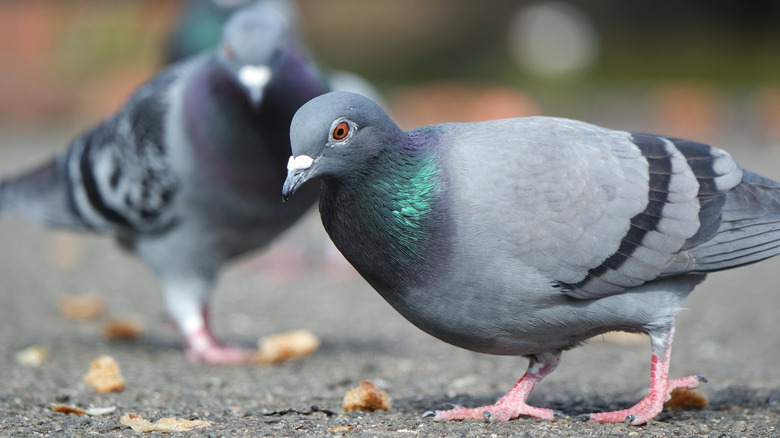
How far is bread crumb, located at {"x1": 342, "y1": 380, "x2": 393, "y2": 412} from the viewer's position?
343 centimetres

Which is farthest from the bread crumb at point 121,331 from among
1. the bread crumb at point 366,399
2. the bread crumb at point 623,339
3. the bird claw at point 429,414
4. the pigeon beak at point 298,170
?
the pigeon beak at point 298,170

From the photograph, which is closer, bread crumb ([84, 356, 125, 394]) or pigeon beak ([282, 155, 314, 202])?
pigeon beak ([282, 155, 314, 202])

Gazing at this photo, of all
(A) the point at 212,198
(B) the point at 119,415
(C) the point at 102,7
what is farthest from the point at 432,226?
(C) the point at 102,7

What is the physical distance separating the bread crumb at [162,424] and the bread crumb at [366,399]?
0.51 m

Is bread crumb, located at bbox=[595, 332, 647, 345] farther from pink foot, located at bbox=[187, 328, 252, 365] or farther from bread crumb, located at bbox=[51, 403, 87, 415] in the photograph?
bread crumb, located at bbox=[51, 403, 87, 415]

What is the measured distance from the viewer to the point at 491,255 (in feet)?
9.91

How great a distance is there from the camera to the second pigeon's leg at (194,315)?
4828 millimetres

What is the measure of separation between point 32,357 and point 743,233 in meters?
3.23

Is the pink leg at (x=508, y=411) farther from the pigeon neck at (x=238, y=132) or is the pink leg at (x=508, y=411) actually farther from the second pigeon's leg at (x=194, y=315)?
the second pigeon's leg at (x=194, y=315)

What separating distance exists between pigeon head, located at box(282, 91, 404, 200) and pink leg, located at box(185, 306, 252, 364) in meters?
1.99

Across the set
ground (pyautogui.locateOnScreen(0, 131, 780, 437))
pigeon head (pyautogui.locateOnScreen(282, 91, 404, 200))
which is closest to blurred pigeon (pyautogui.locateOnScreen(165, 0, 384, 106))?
ground (pyautogui.locateOnScreen(0, 131, 780, 437))

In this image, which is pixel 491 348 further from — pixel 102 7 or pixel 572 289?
pixel 102 7

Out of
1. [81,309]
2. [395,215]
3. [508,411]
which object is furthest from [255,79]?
[81,309]

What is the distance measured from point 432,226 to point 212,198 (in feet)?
5.97
